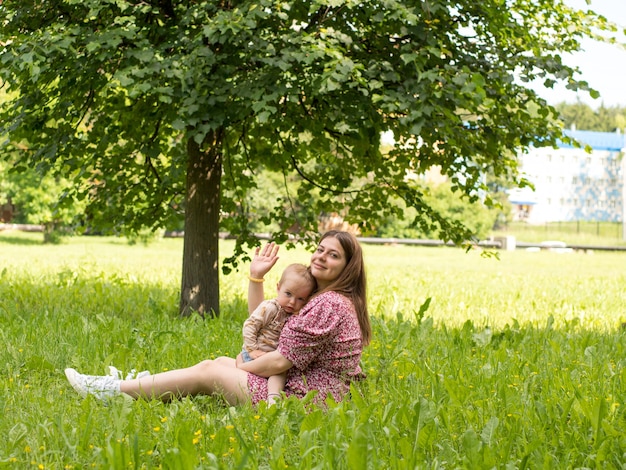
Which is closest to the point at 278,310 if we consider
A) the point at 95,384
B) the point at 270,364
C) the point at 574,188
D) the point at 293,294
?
the point at 293,294

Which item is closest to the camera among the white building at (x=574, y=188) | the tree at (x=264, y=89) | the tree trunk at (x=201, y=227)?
the tree at (x=264, y=89)

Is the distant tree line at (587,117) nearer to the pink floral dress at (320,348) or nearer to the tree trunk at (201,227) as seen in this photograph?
the tree trunk at (201,227)

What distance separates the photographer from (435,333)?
264 inches

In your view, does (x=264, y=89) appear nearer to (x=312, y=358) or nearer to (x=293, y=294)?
(x=293, y=294)

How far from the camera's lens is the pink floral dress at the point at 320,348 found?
4066 mm

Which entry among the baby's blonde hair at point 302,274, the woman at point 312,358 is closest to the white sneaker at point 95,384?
the woman at point 312,358

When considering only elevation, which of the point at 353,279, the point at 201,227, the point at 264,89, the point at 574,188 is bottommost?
the point at 353,279

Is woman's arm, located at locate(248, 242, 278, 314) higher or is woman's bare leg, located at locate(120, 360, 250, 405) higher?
woman's arm, located at locate(248, 242, 278, 314)

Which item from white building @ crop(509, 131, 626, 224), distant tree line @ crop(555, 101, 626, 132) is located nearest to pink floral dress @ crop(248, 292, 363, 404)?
white building @ crop(509, 131, 626, 224)

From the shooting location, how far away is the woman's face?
167 inches

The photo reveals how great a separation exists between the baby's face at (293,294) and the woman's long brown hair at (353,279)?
0.18m

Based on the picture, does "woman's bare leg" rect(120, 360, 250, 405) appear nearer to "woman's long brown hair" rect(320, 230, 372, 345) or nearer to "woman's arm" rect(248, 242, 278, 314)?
"woman's arm" rect(248, 242, 278, 314)

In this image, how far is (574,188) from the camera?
8419cm

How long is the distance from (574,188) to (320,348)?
8486 cm
